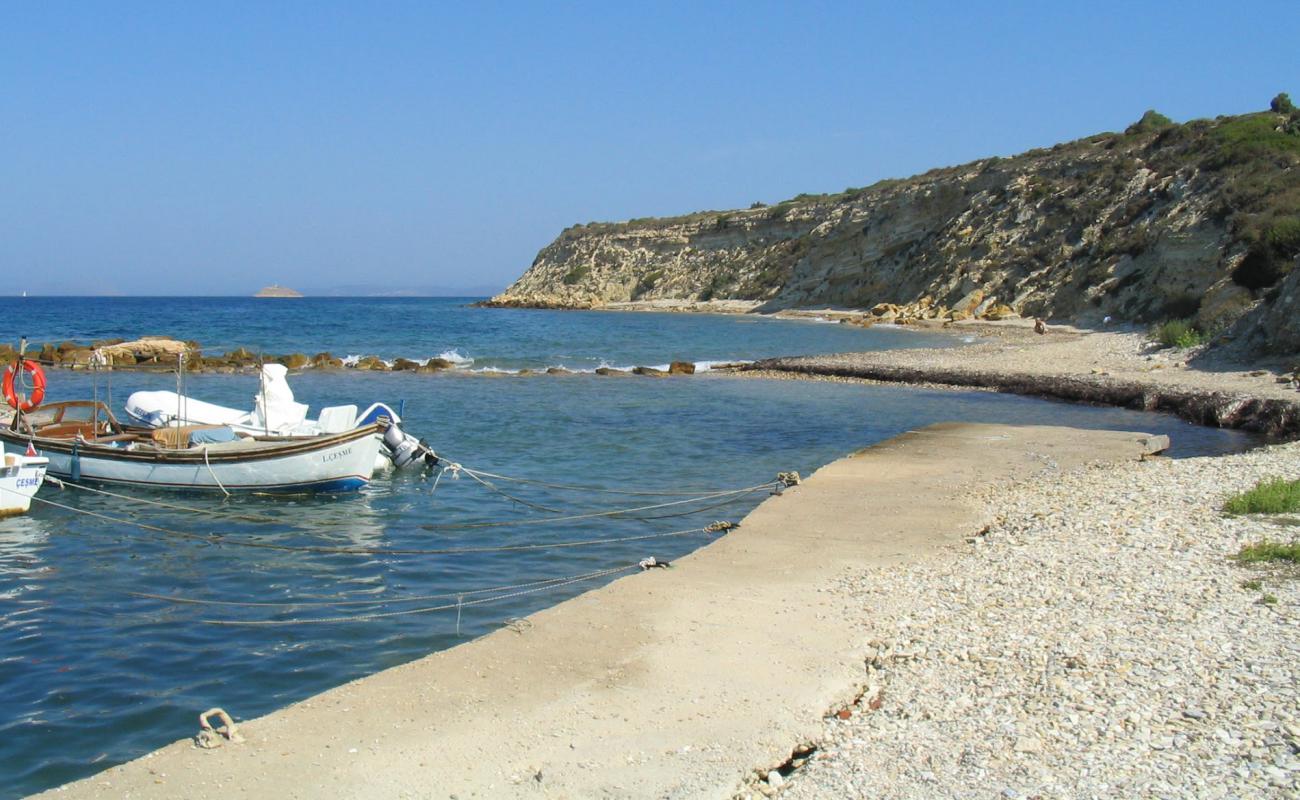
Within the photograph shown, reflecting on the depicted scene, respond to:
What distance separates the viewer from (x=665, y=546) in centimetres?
1227

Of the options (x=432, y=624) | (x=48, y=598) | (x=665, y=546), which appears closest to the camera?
(x=432, y=624)

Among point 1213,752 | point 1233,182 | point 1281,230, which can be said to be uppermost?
point 1233,182

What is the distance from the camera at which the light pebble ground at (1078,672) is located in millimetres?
5367

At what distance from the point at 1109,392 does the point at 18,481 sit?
22917 mm

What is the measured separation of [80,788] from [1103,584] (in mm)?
7725

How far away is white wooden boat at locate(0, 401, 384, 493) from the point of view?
15.4m

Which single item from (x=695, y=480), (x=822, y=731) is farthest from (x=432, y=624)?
(x=695, y=480)

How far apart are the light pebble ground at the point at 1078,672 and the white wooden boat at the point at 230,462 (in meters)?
8.91

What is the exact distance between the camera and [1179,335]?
103 ft

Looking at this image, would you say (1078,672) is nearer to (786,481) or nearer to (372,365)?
(786,481)

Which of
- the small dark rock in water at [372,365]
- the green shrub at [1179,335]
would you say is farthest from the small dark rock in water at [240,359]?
the green shrub at [1179,335]

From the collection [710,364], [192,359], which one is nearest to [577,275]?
[710,364]

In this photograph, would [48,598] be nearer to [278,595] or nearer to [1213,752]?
[278,595]

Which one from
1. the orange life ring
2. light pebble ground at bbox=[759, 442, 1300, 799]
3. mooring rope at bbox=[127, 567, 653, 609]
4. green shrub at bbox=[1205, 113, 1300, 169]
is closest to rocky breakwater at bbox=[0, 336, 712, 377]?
the orange life ring
